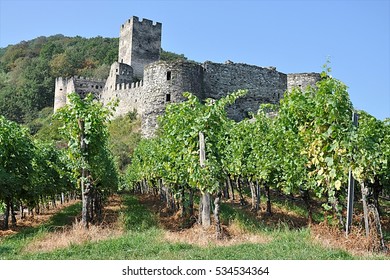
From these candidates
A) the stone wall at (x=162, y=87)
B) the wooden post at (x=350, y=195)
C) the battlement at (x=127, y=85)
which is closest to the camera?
the wooden post at (x=350, y=195)

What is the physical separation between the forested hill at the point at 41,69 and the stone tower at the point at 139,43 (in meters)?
12.2

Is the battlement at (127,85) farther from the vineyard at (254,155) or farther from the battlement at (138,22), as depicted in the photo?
the vineyard at (254,155)

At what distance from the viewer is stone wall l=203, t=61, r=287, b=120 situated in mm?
36812

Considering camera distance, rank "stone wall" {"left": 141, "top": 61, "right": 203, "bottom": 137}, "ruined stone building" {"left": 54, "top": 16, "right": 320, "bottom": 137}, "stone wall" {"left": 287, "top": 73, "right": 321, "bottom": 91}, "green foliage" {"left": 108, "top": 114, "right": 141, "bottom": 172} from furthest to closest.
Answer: "stone wall" {"left": 287, "top": 73, "right": 321, "bottom": 91}, "green foliage" {"left": 108, "top": 114, "right": 141, "bottom": 172}, "ruined stone building" {"left": 54, "top": 16, "right": 320, "bottom": 137}, "stone wall" {"left": 141, "top": 61, "right": 203, "bottom": 137}

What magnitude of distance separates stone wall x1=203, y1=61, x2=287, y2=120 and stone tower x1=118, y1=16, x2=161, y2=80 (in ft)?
58.3

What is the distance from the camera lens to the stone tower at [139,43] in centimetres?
5388

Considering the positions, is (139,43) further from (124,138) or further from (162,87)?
(162,87)

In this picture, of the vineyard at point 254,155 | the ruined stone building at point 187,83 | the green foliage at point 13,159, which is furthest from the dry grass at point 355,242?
the ruined stone building at point 187,83

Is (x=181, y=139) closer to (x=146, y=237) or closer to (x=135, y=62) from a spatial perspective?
(x=146, y=237)

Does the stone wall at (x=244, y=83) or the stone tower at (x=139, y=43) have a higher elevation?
the stone tower at (x=139, y=43)

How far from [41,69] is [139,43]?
25024 mm

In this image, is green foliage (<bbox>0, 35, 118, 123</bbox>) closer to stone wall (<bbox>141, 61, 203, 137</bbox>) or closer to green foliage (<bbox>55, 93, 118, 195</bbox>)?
stone wall (<bbox>141, 61, 203, 137</bbox>)

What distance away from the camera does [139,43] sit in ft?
178

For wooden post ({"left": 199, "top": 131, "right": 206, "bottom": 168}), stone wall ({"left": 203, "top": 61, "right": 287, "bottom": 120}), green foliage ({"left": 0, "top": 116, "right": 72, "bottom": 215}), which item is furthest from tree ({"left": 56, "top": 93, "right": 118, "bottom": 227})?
stone wall ({"left": 203, "top": 61, "right": 287, "bottom": 120})
